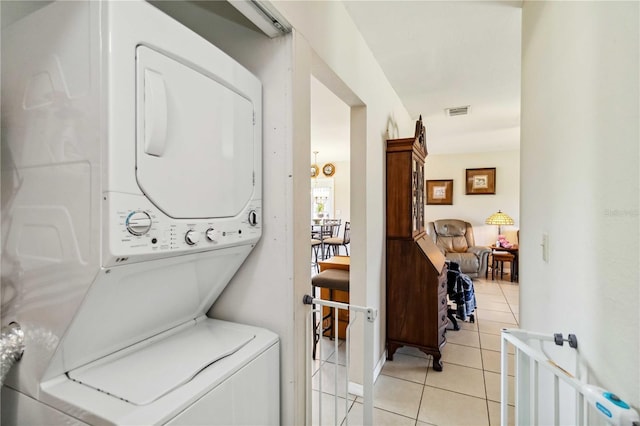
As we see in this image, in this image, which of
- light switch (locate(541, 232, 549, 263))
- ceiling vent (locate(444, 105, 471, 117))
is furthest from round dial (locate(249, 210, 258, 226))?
ceiling vent (locate(444, 105, 471, 117))

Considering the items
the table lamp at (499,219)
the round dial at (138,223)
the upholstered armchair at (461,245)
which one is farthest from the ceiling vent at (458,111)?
the round dial at (138,223)

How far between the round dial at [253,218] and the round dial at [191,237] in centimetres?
27

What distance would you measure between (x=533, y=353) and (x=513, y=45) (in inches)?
86.0

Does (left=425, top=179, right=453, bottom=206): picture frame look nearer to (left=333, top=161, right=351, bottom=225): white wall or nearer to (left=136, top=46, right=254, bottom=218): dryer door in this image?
(left=333, top=161, right=351, bottom=225): white wall

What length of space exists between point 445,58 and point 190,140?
2.23 meters

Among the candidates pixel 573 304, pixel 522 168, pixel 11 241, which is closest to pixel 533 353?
pixel 573 304

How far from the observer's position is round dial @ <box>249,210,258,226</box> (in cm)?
114

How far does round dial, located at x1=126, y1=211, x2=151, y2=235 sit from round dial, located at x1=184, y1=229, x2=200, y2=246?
12cm

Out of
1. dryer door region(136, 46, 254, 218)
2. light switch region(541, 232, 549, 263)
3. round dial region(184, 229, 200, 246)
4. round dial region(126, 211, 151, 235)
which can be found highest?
dryer door region(136, 46, 254, 218)

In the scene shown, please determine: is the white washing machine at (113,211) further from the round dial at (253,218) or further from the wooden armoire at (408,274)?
the wooden armoire at (408,274)

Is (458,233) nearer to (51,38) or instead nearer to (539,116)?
(539,116)

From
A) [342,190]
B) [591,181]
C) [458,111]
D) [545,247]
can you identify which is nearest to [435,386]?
[545,247]

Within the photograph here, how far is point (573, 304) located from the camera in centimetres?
98

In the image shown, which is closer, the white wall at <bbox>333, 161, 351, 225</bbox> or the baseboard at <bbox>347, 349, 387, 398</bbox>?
the baseboard at <bbox>347, 349, 387, 398</bbox>
